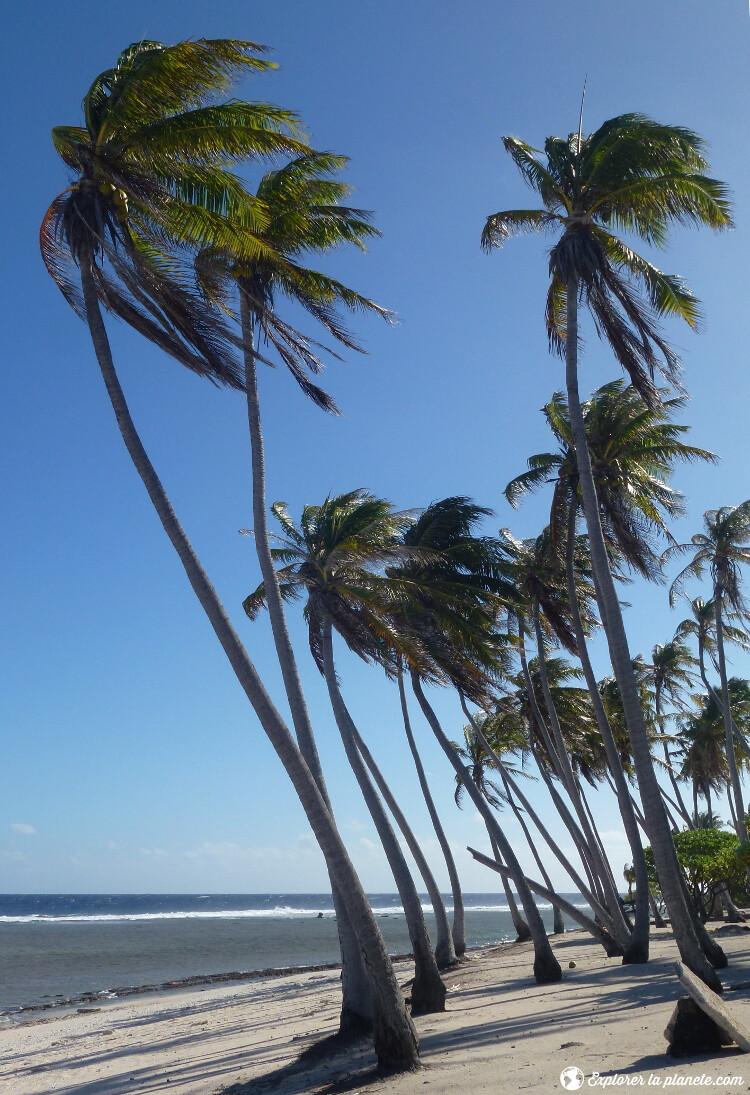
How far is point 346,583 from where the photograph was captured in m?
14.8

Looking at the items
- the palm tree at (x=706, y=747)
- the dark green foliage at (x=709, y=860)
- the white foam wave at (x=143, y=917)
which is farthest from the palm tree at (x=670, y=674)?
the white foam wave at (x=143, y=917)

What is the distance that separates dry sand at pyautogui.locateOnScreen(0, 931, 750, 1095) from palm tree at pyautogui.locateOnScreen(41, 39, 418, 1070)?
189cm

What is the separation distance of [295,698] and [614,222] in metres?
9.36

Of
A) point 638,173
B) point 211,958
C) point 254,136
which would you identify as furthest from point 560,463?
point 211,958

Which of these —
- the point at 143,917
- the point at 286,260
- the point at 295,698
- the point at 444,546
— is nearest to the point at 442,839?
the point at 444,546

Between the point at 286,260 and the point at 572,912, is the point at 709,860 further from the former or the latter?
the point at 286,260

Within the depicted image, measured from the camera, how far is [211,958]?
40.8 metres

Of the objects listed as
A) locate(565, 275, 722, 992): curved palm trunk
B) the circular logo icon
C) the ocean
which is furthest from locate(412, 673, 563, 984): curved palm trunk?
the ocean

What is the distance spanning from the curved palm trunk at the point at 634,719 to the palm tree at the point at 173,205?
427cm

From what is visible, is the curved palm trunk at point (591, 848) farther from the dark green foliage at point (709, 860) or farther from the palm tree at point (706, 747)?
the palm tree at point (706, 747)

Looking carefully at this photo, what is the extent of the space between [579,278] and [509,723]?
1882 cm

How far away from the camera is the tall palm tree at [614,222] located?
1212cm

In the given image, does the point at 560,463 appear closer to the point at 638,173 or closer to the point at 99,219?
the point at 638,173

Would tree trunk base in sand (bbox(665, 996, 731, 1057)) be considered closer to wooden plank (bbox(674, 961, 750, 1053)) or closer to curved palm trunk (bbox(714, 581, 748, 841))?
wooden plank (bbox(674, 961, 750, 1053))
